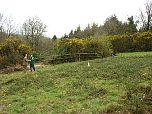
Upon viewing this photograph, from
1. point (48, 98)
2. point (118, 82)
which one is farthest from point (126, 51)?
point (48, 98)

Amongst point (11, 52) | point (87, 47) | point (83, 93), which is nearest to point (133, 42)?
point (87, 47)

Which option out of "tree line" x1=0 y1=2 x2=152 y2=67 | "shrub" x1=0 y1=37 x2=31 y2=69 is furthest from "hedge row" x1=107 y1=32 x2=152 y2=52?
"shrub" x1=0 y1=37 x2=31 y2=69

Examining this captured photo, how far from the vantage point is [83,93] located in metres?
21.5

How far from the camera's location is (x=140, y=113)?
17031 millimetres

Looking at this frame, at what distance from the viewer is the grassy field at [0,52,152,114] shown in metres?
17.9

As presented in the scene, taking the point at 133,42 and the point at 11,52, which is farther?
the point at 133,42

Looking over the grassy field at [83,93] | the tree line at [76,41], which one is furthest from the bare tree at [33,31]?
the grassy field at [83,93]

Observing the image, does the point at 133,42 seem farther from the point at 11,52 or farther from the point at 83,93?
the point at 83,93

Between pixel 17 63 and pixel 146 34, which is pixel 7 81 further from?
pixel 146 34

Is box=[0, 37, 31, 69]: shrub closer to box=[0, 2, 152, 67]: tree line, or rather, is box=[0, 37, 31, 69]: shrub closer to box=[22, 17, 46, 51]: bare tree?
box=[0, 2, 152, 67]: tree line

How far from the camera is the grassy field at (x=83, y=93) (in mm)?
17938

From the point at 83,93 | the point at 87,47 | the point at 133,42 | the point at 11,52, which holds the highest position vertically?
the point at 133,42

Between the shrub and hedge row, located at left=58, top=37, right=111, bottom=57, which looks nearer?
the shrub

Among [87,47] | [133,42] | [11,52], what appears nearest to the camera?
[11,52]
